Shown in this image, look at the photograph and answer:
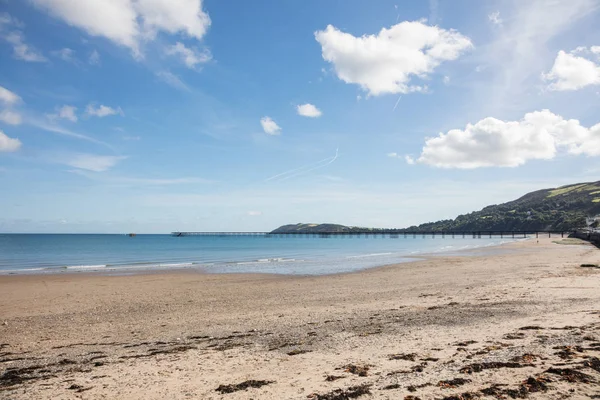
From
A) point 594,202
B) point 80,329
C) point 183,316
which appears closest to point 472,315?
point 183,316

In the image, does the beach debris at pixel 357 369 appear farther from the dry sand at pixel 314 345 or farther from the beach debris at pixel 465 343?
the beach debris at pixel 465 343

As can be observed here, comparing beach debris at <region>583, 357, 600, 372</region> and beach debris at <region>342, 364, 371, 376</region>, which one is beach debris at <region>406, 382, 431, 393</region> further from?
beach debris at <region>583, 357, 600, 372</region>

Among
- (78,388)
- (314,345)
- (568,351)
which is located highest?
(568,351)

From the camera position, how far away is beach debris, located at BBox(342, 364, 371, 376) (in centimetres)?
658

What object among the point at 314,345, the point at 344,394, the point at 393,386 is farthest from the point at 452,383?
the point at 314,345

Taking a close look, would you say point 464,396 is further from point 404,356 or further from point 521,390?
Result: point 404,356

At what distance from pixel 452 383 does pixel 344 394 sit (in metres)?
1.71

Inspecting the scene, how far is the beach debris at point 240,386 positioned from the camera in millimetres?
6090

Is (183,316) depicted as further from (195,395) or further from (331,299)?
(195,395)

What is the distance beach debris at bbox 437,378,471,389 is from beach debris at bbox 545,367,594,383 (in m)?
1.42

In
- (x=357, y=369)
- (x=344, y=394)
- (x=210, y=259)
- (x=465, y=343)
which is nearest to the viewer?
(x=344, y=394)

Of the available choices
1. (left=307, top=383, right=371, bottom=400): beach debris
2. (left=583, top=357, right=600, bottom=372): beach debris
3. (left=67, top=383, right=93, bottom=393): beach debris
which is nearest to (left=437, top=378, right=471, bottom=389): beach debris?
(left=307, top=383, right=371, bottom=400): beach debris

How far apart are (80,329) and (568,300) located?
15592 mm

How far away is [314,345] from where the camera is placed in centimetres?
869
